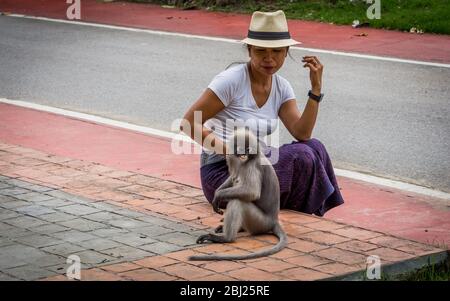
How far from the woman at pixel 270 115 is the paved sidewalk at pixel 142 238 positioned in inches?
9.0

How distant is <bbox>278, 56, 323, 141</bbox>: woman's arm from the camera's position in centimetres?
721

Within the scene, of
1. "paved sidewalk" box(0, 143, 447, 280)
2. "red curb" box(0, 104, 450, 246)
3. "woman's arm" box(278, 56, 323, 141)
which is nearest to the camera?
"paved sidewalk" box(0, 143, 447, 280)

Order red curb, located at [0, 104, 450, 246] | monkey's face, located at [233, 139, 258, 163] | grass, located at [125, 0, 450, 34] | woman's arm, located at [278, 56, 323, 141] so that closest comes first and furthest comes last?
monkey's face, located at [233, 139, 258, 163]
woman's arm, located at [278, 56, 323, 141]
red curb, located at [0, 104, 450, 246]
grass, located at [125, 0, 450, 34]

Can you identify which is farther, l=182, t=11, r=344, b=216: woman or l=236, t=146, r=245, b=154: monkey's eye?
l=182, t=11, r=344, b=216: woman

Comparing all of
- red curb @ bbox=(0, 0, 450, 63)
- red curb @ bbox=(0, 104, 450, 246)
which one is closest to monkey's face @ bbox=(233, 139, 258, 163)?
red curb @ bbox=(0, 104, 450, 246)

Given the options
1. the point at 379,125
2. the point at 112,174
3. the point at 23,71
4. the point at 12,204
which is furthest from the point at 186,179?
the point at 23,71

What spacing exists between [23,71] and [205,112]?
24.8 ft

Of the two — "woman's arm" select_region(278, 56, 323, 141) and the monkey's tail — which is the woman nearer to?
"woman's arm" select_region(278, 56, 323, 141)

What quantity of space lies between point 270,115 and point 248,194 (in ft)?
3.41

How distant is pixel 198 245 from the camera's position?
6711 mm

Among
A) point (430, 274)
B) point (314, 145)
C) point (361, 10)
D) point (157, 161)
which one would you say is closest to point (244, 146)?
point (314, 145)

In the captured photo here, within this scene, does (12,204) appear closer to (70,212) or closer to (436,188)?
(70,212)

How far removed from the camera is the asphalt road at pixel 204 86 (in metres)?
10.4

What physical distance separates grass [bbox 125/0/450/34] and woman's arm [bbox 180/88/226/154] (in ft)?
31.5
